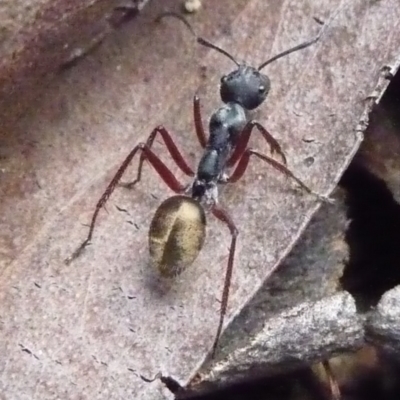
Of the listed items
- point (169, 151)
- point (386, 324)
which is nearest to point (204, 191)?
point (169, 151)

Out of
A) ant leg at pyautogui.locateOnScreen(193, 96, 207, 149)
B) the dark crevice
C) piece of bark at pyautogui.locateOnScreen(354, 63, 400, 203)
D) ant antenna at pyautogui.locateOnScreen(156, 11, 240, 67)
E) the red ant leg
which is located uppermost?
ant antenna at pyautogui.locateOnScreen(156, 11, 240, 67)

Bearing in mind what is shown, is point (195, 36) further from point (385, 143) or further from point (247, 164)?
point (385, 143)

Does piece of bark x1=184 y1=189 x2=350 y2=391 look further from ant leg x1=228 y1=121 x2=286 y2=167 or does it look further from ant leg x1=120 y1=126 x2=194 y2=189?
ant leg x1=120 y1=126 x2=194 y2=189

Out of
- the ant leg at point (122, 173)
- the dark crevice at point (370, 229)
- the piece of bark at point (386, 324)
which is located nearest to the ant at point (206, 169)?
the ant leg at point (122, 173)

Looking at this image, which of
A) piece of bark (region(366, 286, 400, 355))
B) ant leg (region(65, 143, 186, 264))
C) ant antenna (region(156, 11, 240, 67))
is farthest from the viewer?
ant antenna (region(156, 11, 240, 67))

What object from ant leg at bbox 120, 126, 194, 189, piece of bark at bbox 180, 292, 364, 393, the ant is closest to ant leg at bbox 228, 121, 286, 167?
the ant

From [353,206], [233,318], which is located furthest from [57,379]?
[353,206]

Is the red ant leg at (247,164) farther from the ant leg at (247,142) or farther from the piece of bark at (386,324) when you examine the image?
the piece of bark at (386,324)
